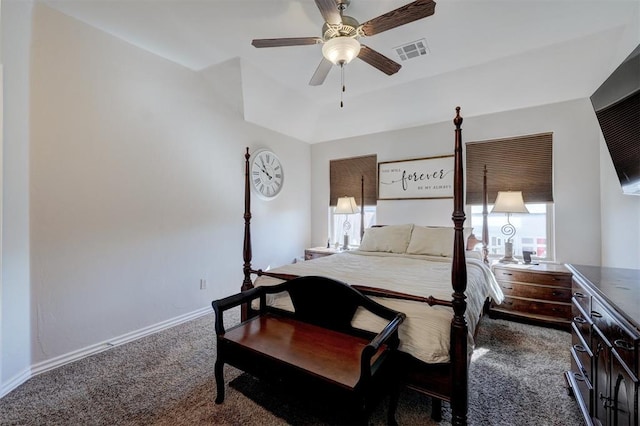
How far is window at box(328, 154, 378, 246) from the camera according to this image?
15.2ft

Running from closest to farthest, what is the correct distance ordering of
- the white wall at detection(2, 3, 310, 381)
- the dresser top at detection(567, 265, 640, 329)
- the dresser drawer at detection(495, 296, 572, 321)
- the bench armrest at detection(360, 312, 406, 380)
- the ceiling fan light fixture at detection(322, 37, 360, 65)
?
the dresser top at detection(567, 265, 640, 329)
the bench armrest at detection(360, 312, 406, 380)
the ceiling fan light fixture at detection(322, 37, 360, 65)
the white wall at detection(2, 3, 310, 381)
the dresser drawer at detection(495, 296, 572, 321)

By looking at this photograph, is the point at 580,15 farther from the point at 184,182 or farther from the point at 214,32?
the point at 184,182

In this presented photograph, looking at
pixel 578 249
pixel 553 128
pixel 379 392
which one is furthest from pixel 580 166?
pixel 379 392

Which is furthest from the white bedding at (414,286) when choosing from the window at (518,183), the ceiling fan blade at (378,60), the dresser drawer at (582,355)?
the ceiling fan blade at (378,60)

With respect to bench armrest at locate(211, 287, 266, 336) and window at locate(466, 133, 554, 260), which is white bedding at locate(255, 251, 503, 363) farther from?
window at locate(466, 133, 554, 260)

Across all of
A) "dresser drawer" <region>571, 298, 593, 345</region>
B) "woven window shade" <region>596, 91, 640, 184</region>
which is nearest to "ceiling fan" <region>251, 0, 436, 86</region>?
"woven window shade" <region>596, 91, 640, 184</region>

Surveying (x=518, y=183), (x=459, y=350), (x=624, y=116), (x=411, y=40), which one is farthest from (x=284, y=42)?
(x=518, y=183)

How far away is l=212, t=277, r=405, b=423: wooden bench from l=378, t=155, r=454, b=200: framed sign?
279 cm

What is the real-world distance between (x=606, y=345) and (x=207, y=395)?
2281 millimetres

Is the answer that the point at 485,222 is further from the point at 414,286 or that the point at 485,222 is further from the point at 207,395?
the point at 207,395

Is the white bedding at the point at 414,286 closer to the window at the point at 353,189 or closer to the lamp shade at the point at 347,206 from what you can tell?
the lamp shade at the point at 347,206

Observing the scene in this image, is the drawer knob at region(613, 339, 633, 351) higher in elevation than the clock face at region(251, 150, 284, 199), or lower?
lower

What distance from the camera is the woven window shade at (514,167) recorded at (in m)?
3.40

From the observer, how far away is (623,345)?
104cm
